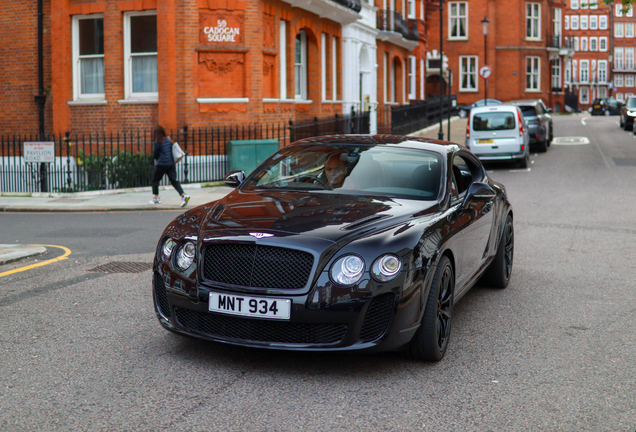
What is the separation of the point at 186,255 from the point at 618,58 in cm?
12619

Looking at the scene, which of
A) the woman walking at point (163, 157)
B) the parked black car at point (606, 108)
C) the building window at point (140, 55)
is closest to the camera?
the woman walking at point (163, 157)

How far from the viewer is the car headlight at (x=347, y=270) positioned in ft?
14.3

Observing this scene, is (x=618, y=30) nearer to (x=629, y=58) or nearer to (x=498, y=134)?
(x=629, y=58)

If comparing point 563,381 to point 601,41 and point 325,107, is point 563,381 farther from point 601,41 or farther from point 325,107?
point 601,41

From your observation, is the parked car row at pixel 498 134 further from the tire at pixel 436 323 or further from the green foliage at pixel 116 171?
the tire at pixel 436 323

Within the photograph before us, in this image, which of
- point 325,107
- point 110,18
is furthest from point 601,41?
point 110,18

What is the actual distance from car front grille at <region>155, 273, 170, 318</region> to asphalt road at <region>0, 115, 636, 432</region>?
0.32 meters

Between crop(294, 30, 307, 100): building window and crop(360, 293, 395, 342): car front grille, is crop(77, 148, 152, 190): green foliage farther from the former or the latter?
crop(360, 293, 395, 342): car front grille

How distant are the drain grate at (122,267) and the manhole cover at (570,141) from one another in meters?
25.0

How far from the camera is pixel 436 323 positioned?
476 cm

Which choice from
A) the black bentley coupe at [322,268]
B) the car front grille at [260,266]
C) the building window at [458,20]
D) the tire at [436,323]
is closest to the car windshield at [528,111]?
the black bentley coupe at [322,268]

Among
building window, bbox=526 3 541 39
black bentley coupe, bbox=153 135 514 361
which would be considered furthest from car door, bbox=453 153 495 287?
building window, bbox=526 3 541 39

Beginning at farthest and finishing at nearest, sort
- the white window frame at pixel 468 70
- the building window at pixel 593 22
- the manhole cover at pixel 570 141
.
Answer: the building window at pixel 593 22 < the white window frame at pixel 468 70 < the manhole cover at pixel 570 141

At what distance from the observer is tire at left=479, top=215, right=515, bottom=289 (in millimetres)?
7047
